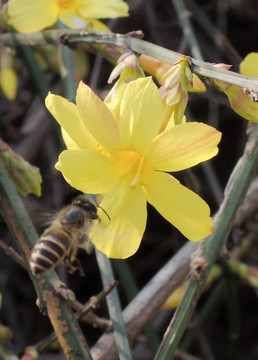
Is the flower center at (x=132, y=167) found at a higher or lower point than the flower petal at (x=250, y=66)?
lower

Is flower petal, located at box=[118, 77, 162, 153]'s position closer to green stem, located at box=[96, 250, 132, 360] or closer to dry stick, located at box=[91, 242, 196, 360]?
green stem, located at box=[96, 250, 132, 360]

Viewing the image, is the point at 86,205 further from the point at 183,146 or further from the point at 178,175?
the point at 178,175

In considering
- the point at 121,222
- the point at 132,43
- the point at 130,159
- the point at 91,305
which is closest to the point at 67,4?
the point at 132,43

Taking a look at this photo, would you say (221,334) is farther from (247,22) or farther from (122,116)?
(122,116)

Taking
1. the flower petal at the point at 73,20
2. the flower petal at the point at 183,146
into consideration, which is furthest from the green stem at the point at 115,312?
the flower petal at the point at 73,20

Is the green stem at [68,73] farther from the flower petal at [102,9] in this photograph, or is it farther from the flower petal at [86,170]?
the flower petal at [86,170]

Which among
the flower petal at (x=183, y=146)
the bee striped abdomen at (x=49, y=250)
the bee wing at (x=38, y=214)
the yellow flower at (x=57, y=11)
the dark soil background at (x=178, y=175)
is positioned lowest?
the dark soil background at (x=178, y=175)

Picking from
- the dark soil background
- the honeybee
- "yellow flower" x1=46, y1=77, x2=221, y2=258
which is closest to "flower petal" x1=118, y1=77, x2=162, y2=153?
"yellow flower" x1=46, y1=77, x2=221, y2=258

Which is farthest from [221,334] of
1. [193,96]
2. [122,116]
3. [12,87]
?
[122,116]
